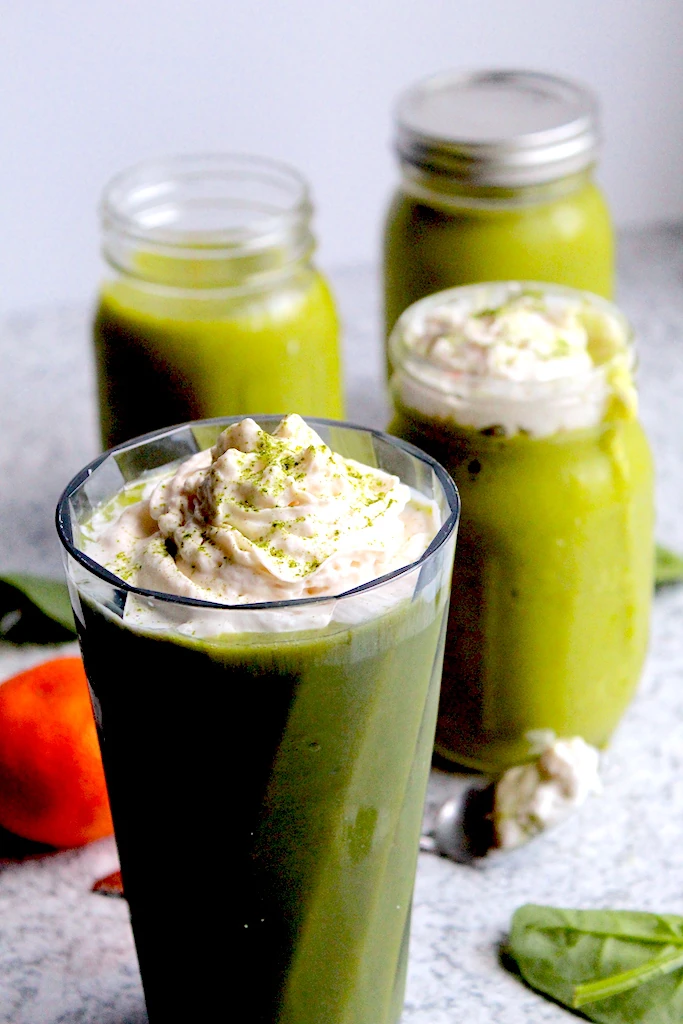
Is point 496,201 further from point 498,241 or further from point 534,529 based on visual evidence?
point 534,529

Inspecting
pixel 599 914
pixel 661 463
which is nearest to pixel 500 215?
pixel 661 463

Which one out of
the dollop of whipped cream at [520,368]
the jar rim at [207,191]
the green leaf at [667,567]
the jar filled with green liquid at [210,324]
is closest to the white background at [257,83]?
the jar rim at [207,191]

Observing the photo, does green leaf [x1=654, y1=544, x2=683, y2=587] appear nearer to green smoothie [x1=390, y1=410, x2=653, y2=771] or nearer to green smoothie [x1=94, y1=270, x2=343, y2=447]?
green smoothie [x1=390, y1=410, x2=653, y2=771]

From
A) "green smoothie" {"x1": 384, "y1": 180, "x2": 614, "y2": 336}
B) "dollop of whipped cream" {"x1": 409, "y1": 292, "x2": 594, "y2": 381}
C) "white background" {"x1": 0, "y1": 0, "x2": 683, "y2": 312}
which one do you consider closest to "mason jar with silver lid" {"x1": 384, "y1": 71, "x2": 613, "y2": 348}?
"green smoothie" {"x1": 384, "y1": 180, "x2": 614, "y2": 336}

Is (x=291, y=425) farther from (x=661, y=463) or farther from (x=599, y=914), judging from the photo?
(x=661, y=463)

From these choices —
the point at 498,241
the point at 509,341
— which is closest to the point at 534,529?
the point at 509,341
